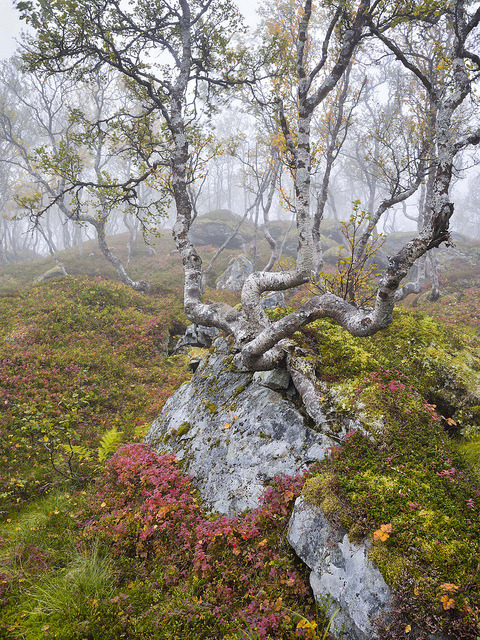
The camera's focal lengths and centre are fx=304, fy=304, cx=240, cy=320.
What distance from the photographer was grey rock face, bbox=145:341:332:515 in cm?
465

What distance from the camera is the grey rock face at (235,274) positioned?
22.2 m

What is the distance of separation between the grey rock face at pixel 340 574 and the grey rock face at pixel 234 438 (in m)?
0.86

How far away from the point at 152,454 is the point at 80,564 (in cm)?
206

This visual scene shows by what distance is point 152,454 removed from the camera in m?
6.07

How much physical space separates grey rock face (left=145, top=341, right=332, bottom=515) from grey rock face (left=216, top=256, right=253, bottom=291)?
1520 cm

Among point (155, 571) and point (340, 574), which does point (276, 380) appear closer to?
point (340, 574)

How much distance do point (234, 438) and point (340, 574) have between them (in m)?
2.60

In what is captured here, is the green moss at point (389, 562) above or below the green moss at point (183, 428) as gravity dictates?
above

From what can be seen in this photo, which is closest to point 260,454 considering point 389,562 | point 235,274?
point 389,562

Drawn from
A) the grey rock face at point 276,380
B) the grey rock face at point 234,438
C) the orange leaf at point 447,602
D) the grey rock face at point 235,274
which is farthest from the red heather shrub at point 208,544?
the grey rock face at point 235,274

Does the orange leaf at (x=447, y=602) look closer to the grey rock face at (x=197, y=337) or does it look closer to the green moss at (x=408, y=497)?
the green moss at (x=408, y=497)

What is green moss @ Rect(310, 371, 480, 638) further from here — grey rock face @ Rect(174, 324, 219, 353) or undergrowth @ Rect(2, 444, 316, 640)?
grey rock face @ Rect(174, 324, 219, 353)

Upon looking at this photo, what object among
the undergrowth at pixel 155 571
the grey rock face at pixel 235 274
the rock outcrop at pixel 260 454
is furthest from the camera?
the grey rock face at pixel 235 274

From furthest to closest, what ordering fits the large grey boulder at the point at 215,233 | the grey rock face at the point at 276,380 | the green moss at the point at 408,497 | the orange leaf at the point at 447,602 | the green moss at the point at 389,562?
the large grey boulder at the point at 215,233, the grey rock face at the point at 276,380, the green moss at the point at 389,562, the green moss at the point at 408,497, the orange leaf at the point at 447,602
